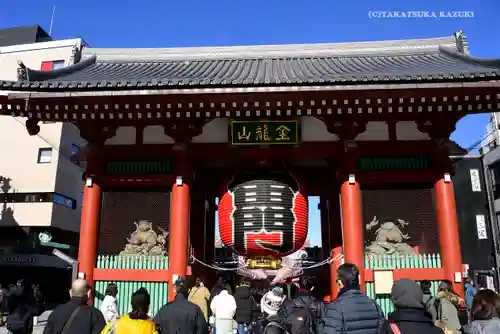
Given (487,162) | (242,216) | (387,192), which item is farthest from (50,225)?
(487,162)

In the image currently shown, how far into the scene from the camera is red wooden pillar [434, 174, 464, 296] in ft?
26.5

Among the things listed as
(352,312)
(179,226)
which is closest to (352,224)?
(179,226)

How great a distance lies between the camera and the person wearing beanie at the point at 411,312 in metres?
3.09

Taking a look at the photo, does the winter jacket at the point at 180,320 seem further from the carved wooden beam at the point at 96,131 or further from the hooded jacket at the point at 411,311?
the carved wooden beam at the point at 96,131

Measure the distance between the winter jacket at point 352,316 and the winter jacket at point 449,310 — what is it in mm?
2918

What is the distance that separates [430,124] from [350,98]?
2.15 metres

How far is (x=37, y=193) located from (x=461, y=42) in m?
22.1

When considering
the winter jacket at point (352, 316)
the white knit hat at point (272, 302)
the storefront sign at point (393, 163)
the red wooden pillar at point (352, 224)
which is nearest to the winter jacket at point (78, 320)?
the white knit hat at point (272, 302)

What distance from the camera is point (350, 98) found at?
7766mm

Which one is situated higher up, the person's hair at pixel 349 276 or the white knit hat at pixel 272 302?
the person's hair at pixel 349 276

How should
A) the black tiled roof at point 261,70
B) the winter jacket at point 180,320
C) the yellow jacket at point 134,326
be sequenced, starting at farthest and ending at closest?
1. the black tiled roof at point 261,70
2. the winter jacket at point 180,320
3. the yellow jacket at point 134,326

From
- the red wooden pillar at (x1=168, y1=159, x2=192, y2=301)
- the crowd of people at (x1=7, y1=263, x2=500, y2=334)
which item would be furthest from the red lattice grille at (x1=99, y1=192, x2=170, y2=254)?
the crowd of people at (x1=7, y1=263, x2=500, y2=334)

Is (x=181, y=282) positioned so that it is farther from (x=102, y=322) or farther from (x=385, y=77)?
(x=385, y=77)

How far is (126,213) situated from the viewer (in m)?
9.00
